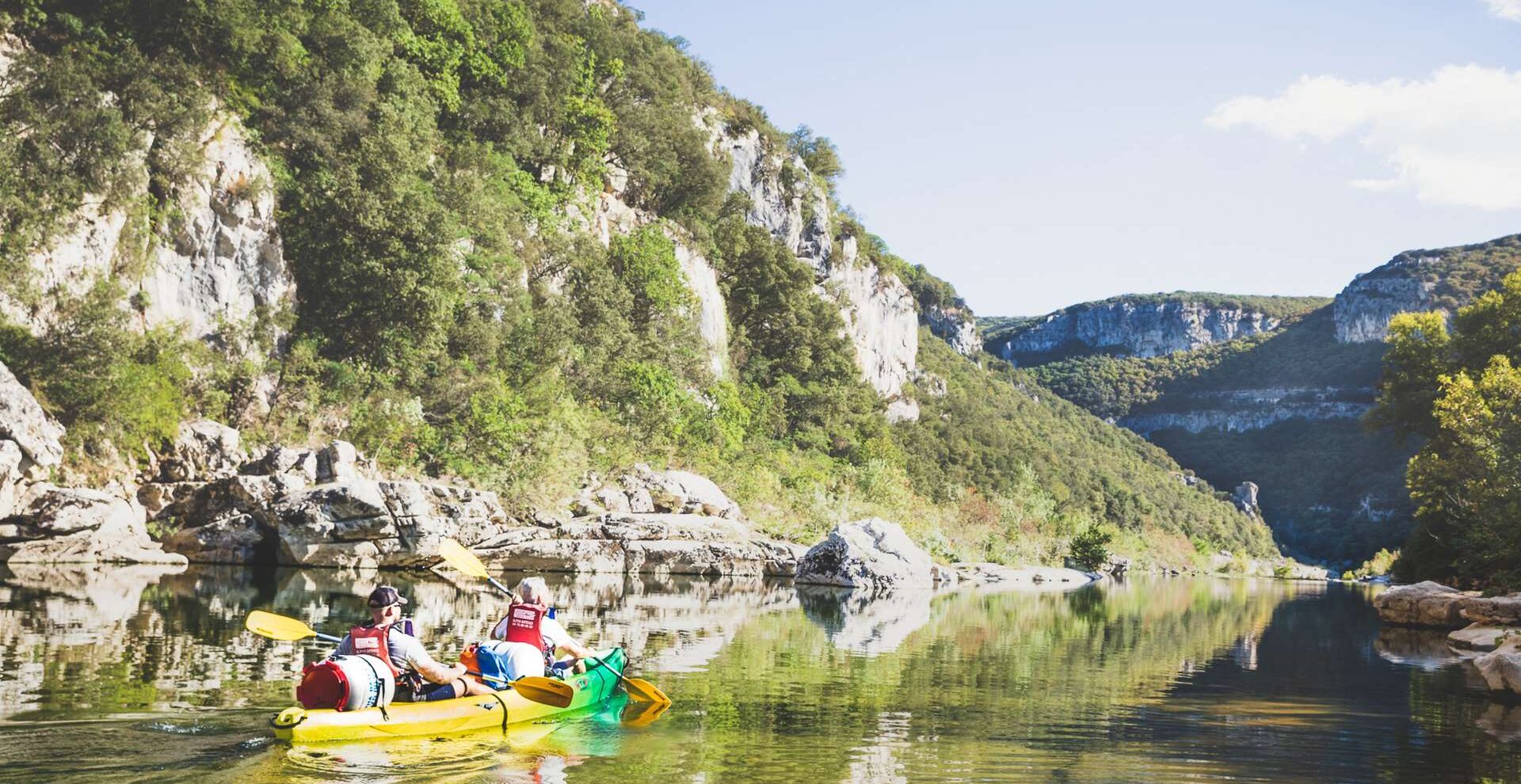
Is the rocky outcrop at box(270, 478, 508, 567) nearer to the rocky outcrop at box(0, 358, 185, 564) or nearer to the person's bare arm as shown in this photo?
the rocky outcrop at box(0, 358, 185, 564)

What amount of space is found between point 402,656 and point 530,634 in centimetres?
171

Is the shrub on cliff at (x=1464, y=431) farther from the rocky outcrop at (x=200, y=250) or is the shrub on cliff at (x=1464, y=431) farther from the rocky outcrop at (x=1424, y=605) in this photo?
the rocky outcrop at (x=200, y=250)

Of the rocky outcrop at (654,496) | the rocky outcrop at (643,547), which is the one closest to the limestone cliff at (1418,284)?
the rocky outcrop at (654,496)

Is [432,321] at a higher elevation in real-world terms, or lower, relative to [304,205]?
lower

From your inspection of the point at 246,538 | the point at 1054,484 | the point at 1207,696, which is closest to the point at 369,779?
the point at 1207,696

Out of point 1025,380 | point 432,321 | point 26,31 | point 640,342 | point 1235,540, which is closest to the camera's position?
point 26,31

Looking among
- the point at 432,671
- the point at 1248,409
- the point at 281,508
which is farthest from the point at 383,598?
the point at 1248,409

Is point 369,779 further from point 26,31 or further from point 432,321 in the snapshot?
point 26,31

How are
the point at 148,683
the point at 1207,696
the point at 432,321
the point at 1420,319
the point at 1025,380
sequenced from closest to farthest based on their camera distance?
1. the point at 148,683
2. the point at 1207,696
3. the point at 432,321
4. the point at 1420,319
5. the point at 1025,380

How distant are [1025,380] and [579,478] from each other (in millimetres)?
114025

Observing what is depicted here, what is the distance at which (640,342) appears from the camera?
169 ft

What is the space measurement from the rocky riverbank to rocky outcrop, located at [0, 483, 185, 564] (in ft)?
94.6

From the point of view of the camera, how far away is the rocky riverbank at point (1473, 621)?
15195 mm

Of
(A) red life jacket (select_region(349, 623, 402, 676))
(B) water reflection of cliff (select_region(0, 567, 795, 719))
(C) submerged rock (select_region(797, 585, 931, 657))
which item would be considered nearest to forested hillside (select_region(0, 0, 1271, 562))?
(B) water reflection of cliff (select_region(0, 567, 795, 719))
